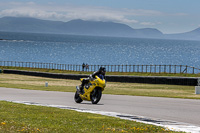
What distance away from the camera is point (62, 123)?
11734 mm

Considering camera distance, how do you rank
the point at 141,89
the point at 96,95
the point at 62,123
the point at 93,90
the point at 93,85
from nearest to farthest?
the point at 62,123 < the point at 93,85 < the point at 93,90 < the point at 96,95 < the point at 141,89

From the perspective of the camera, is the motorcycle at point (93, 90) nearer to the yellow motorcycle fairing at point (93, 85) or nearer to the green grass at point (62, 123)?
the yellow motorcycle fairing at point (93, 85)

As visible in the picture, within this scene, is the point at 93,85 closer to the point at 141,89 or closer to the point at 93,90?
the point at 93,90

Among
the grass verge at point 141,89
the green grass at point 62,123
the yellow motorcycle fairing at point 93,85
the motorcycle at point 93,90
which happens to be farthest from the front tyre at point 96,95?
the grass verge at point 141,89

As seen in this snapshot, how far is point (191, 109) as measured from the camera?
1595cm

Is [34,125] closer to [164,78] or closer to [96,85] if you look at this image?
[96,85]

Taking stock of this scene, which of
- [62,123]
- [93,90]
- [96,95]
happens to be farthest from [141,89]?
[62,123]

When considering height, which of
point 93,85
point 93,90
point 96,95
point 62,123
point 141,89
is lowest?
point 141,89

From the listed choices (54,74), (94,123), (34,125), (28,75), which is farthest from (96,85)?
(28,75)

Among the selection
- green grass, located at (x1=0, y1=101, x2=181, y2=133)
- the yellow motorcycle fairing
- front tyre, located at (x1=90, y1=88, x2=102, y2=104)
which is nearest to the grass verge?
front tyre, located at (x1=90, y1=88, x2=102, y2=104)

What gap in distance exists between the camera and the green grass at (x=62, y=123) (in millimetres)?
10656

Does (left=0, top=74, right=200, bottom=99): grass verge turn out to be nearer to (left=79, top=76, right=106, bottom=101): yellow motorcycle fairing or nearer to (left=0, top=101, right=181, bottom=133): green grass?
(left=79, top=76, right=106, bottom=101): yellow motorcycle fairing

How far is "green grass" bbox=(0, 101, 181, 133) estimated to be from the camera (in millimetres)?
10656

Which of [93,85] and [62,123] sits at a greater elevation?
[93,85]
